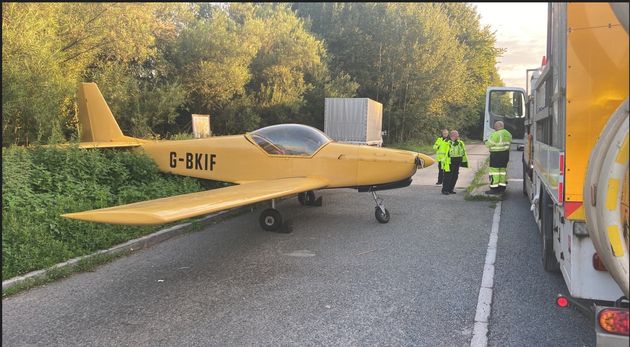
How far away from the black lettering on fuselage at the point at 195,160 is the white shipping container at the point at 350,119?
43.4 feet

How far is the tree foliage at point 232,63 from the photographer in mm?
9734

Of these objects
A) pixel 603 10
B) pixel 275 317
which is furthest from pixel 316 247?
pixel 603 10

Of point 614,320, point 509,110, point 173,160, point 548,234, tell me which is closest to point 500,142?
point 509,110

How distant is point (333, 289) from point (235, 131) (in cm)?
1858

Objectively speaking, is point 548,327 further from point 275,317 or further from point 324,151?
point 324,151

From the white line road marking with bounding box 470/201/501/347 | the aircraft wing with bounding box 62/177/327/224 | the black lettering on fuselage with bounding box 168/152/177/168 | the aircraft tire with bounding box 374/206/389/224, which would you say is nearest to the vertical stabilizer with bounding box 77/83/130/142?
the black lettering on fuselage with bounding box 168/152/177/168

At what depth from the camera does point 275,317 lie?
3994 millimetres

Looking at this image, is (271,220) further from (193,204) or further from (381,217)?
(193,204)

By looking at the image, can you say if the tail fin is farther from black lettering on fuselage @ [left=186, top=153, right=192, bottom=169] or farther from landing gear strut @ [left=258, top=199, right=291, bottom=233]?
landing gear strut @ [left=258, top=199, right=291, bottom=233]

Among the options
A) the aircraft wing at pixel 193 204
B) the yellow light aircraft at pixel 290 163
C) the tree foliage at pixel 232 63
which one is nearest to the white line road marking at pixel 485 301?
the yellow light aircraft at pixel 290 163

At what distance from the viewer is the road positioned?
3645 millimetres

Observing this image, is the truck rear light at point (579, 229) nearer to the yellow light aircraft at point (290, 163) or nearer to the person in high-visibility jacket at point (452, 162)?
the yellow light aircraft at point (290, 163)

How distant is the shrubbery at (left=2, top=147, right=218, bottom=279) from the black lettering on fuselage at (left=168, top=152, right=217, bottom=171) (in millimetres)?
489

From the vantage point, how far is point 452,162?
10.6 m
